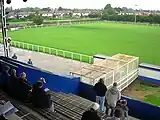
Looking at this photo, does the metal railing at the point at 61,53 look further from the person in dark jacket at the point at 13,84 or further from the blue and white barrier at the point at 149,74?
the person in dark jacket at the point at 13,84

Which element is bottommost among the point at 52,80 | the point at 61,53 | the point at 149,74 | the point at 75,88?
the point at 149,74

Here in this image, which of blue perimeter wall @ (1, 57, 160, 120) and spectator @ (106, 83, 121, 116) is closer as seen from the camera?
spectator @ (106, 83, 121, 116)

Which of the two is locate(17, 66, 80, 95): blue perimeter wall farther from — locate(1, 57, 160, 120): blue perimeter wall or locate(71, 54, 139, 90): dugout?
locate(71, 54, 139, 90): dugout

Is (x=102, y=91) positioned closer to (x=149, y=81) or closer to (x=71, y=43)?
(x=149, y=81)

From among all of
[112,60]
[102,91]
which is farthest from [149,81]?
[102,91]

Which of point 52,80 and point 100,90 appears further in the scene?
point 52,80

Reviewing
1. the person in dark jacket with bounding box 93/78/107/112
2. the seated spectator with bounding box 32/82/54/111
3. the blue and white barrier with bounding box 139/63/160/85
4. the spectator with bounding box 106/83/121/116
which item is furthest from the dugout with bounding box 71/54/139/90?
the seated spectator with bounding box 32/82/54/111

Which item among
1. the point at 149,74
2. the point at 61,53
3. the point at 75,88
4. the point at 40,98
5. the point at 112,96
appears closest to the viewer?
the point at 40,98

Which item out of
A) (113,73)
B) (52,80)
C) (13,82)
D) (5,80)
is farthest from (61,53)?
(13,82)

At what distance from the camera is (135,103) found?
659cm

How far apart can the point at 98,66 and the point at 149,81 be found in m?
2.40

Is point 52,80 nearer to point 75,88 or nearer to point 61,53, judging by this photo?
point 75,88

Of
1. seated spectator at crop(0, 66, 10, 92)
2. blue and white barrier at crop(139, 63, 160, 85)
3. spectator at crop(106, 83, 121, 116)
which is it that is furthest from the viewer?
blue and white barrier at crop(139, 63, 160, 85)

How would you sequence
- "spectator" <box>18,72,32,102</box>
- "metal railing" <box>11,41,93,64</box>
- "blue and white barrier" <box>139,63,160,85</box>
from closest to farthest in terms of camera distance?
"spectator" <box>18,72,32,102</box>, "blue and white barrier" <box>139,63,160,85</box>, "metal railing" <box>11,41,93,64</box>
